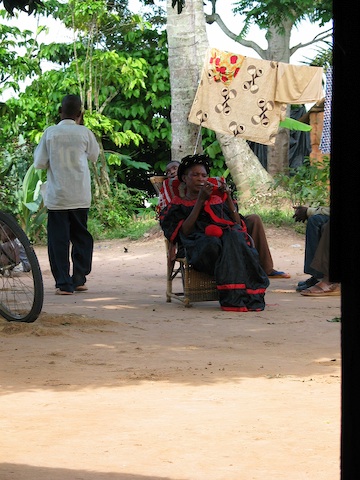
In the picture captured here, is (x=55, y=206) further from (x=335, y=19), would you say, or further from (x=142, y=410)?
(x=335, y=19)

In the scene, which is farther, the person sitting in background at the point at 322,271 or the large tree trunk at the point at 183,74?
the large tree trunk at the point at 183,74

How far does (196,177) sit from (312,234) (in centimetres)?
146

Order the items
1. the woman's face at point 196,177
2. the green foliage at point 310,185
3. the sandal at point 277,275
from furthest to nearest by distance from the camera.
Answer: the green foliage at point 310,185 < the sandal at point 277,275 < the woman's face at point 196,177

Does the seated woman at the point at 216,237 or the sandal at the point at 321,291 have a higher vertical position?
the seated woman at the point at 216,237

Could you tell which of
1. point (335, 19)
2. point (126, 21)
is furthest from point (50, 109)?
point (335, 19)

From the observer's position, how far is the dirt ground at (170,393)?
10.6 ft

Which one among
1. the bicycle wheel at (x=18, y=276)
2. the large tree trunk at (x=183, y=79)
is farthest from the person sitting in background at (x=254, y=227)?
the large tree trunk at (x=183, y=79)

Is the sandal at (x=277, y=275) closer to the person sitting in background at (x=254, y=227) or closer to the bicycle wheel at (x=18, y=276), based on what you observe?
the person sitting in background at (x=254, y=227)

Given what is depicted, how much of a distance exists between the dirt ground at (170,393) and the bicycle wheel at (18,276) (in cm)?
13

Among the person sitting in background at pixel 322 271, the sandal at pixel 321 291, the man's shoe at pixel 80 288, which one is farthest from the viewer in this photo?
the man's shoe at pixel 80 288

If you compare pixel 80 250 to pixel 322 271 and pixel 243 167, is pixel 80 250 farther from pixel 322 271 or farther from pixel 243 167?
pixel 243 167

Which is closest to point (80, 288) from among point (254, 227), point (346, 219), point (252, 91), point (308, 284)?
point (254, 227)

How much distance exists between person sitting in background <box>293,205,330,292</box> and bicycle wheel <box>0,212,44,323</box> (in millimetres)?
3112

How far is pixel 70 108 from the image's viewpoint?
8914 mm
